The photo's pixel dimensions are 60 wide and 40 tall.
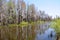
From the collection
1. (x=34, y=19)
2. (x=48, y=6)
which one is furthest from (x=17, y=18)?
(x=48, y=6)

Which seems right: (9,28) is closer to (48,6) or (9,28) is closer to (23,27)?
(23,27)

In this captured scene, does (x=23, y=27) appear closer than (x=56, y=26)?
No

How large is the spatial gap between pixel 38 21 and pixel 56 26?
1067mm

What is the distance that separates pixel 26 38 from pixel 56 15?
1.03 metres

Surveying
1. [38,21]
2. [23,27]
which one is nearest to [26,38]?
[23,27]

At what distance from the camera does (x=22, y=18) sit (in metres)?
4.91

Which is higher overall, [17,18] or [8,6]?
[8,6]

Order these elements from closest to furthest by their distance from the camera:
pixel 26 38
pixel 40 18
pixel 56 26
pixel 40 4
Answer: pixel 56 26, pixel 26 38, pixel 40 4, pixel 40 18

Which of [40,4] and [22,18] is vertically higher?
[40,4]

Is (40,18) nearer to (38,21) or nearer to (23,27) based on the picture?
(38,21)

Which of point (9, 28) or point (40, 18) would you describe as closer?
point (9, 28)

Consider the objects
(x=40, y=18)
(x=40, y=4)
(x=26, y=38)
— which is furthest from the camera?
(x=40, y=18)

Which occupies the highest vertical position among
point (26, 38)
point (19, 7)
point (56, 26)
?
point (19, 7)

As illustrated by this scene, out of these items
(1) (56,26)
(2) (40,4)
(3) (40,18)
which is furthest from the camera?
(3) (40,18)
